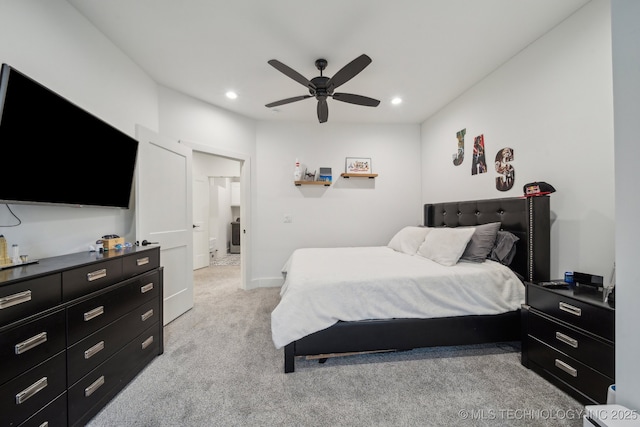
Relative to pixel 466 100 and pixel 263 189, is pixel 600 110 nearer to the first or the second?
pixel 466 100

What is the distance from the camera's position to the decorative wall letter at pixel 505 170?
243 cm

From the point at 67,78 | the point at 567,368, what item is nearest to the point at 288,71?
the point at 67,78

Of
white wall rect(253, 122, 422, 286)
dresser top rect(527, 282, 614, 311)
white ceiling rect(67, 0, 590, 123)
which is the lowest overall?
dresser top rect(527, 282, 614, 311)

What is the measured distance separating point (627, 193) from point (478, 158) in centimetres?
210

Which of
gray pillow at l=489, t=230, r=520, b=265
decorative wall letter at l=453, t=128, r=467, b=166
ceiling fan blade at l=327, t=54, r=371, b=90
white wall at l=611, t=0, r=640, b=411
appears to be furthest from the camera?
decorative wall letter at l=453, t=128, r=467, b=166

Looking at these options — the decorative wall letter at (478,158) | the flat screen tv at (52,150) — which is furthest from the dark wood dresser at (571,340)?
the flat screen tv at (52,150)

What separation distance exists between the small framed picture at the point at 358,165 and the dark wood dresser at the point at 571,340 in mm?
2686

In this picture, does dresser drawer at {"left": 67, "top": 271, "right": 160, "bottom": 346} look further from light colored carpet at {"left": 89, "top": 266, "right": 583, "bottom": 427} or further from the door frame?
the door frame

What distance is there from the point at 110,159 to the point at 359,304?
7.58 feet

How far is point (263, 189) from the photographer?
387 cm

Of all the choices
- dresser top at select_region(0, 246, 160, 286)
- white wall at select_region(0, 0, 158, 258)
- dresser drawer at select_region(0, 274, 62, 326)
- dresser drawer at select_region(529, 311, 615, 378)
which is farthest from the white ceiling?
dresser drawer at select_region(529, 311, 615, 378)

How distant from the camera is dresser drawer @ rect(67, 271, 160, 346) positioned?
4.18ft

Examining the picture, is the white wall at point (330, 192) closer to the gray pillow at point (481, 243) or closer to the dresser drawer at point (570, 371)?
the gray pillow at point (481, 243)

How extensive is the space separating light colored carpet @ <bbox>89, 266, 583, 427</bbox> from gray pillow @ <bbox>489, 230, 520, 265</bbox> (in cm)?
75
